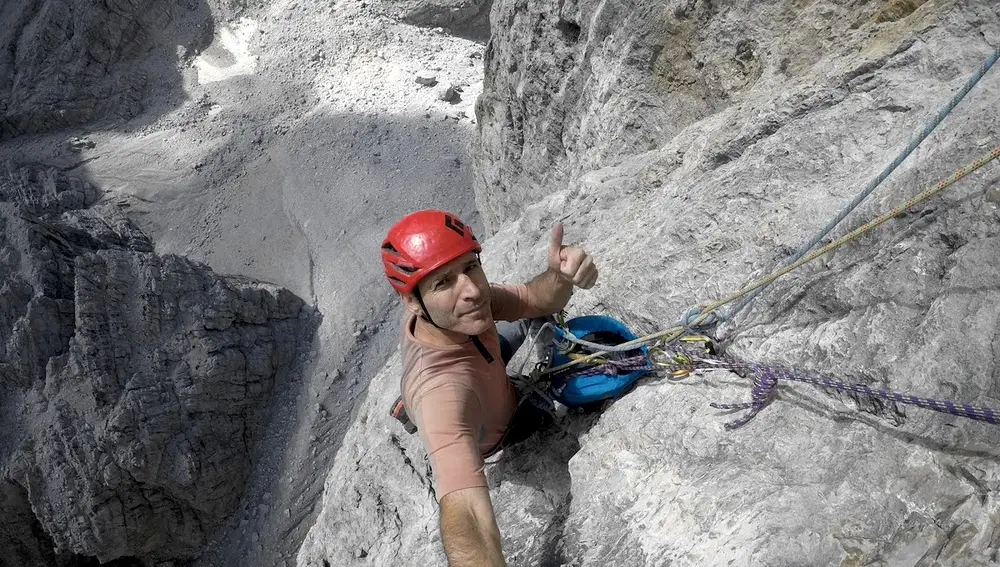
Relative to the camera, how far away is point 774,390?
2.45 m

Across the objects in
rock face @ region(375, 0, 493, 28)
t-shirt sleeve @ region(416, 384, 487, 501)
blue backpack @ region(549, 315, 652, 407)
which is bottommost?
rock face @ region(375, 0, 493, 28)

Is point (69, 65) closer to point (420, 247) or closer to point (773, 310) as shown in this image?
point (420, 247)

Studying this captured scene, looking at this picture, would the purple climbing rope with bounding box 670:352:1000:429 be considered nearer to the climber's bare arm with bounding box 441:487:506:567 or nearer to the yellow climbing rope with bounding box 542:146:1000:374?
the yellow climbing rope with bounding box 542:146:1000:374

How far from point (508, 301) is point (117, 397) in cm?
1027

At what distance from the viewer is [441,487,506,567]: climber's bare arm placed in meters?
2.12

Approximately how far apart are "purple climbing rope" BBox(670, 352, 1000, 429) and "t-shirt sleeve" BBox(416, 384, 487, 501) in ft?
3.59

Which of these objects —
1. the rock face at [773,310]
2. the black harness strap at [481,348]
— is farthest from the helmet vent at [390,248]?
the rock face at [773,310]

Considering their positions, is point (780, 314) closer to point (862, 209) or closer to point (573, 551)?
point (862, 209)

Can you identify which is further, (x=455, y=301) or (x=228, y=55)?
(x=228, y=55)

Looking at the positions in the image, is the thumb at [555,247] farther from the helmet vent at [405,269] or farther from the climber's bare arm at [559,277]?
the helmet vent at [405,269]

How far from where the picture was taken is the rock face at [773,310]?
203 centimetres

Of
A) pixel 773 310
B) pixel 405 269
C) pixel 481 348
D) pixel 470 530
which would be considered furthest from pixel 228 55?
pixel 470 530

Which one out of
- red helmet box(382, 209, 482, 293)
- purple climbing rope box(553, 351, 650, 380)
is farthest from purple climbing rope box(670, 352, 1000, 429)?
red helmet box(382, 209, 482, 293)

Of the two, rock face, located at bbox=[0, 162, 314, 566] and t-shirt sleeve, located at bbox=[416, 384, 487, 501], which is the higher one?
t-shirt sleeve, located at bbox=[416, 384, 487, 501]
